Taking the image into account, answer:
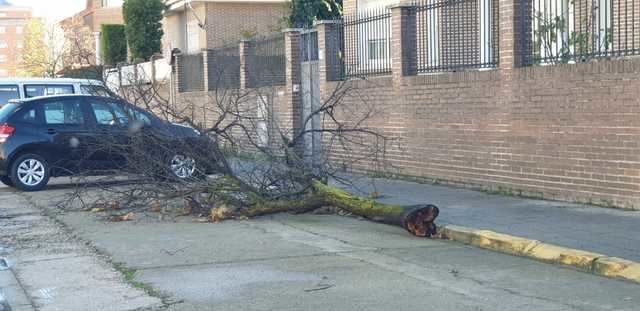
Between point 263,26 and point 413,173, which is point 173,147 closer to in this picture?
point 413,173

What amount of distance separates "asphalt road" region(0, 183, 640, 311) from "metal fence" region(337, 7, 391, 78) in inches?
243

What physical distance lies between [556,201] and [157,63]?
20671mm

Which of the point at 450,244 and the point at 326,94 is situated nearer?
the point at 450,244

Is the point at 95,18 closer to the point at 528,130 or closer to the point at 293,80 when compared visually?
the point at 293,80

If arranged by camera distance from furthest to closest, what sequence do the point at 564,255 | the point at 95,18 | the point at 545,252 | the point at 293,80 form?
the point at 95,18, the point at 293,80, the point at 545,252, the point at 564,255

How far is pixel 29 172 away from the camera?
15.0 metres

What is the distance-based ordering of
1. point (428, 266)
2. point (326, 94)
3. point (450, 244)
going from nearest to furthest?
1. point (428, 266)
2. point (450, 244)
3. point (326, 94)

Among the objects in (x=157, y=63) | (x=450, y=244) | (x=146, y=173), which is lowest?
(x=450, y=244)

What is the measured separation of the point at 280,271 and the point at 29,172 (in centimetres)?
844

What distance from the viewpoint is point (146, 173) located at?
1151cm

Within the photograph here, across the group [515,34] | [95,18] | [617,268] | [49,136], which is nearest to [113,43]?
[95,18]

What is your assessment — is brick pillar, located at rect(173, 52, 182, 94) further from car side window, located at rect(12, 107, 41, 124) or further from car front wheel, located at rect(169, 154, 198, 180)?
car front wheel, located at rect(169, 154, 198, 180)

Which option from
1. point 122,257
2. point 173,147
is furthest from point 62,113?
point 122,257

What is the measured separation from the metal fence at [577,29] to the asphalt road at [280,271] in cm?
377
